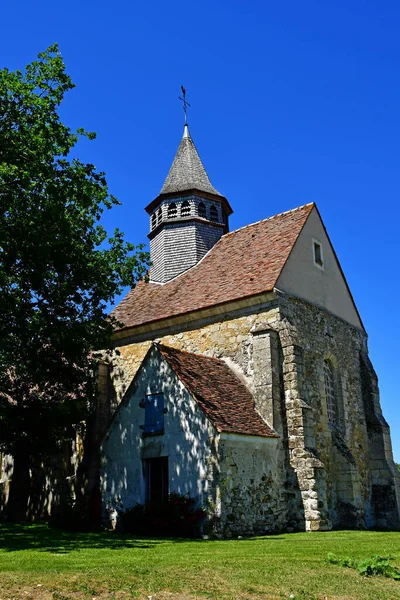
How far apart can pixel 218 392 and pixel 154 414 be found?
1.85 meters

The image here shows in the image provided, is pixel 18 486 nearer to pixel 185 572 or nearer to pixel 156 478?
pixel 156 478

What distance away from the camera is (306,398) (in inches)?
670

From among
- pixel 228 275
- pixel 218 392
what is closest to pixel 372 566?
pixel 218 392

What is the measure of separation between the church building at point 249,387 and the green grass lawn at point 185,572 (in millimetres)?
3361

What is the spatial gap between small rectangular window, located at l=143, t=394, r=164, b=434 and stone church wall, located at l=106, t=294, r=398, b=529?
2.84 m

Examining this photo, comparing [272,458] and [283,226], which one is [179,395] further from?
[283,226]

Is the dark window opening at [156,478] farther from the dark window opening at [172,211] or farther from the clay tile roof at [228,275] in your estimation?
the dark window opening at [172,211]

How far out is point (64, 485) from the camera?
67.7ft

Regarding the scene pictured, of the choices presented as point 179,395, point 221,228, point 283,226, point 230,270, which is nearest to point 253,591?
→ point 179,395

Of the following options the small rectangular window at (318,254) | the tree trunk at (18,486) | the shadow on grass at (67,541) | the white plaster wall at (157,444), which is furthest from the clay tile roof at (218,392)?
the tree trunk at (18,486)

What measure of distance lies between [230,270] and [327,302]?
364 centimetres

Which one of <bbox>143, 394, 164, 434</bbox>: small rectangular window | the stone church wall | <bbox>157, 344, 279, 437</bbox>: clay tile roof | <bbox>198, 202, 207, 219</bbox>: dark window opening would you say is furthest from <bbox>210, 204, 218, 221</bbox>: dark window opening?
<bbox>143, 394, 164, 434</bbox>: small rectangular window

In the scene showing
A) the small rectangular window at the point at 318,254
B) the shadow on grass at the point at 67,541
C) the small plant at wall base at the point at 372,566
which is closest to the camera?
the small plant at wall base at the point at 372,566

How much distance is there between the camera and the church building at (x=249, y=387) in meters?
14.7
